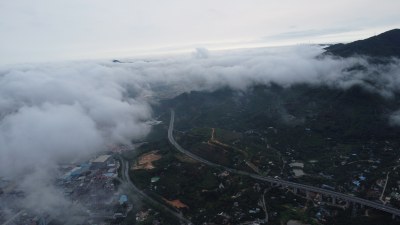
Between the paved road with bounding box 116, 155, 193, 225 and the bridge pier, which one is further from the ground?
the bridge pier

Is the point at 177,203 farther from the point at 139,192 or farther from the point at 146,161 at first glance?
the point at 146,161

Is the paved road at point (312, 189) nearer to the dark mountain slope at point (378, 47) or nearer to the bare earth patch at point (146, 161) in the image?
the bare earth patch at point (146, 161)

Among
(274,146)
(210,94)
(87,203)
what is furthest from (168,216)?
(210,94)

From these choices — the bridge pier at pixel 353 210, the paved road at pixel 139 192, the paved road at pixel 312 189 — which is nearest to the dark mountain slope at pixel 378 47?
the paved road at pixel 312 189

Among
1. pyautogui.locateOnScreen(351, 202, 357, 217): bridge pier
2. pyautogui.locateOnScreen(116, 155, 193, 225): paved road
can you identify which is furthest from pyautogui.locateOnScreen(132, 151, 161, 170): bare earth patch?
pyautogui.locateOnScreen(351, 202, 357, 217): bridge pier

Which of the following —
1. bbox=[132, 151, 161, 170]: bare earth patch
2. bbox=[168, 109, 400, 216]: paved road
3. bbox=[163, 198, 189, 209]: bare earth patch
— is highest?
bbox=[168, 109, 400, 216]: paved road

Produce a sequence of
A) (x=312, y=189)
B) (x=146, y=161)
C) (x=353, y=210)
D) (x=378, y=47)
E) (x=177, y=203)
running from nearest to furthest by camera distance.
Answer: (x=353, y=210) < (x=177, y=203) < (x=312, y=189) < (x=146, y=161) < (x=378, y=47)

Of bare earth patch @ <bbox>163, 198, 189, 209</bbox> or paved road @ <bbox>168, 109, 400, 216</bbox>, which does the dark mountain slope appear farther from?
bare earth patch @ <bbox>163, 198, 189, 209</bbox>

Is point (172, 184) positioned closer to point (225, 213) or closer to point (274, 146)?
point (225, 213)

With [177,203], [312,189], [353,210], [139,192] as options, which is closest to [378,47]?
[312,189]
